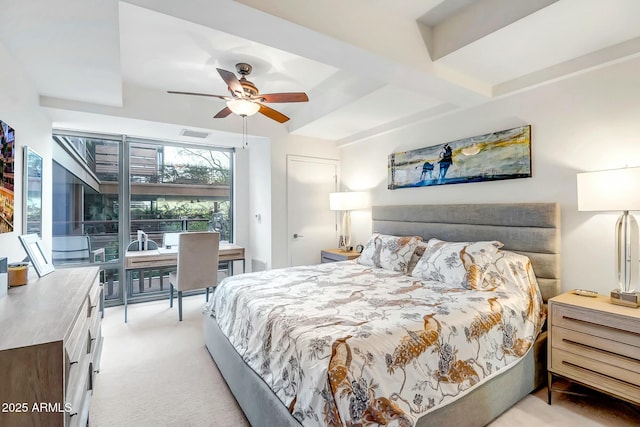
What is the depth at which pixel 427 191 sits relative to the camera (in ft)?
11.8

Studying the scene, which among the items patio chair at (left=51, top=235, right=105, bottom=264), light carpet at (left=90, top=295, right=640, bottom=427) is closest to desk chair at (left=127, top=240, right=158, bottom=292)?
patio chair at (left=51, top=235, right=105, bottom=264)

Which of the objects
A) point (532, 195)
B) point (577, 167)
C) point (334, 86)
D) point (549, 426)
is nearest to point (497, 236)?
point (532, 195)

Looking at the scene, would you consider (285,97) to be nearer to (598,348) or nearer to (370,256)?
(370,256)

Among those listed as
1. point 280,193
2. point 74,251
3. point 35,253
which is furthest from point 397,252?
point 74,251

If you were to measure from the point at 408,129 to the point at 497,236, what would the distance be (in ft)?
5.58

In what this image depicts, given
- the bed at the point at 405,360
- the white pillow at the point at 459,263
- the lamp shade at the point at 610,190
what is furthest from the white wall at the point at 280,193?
the lamp shade at the point at 610,190

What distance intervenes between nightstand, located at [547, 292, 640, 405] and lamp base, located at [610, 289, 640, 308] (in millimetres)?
45

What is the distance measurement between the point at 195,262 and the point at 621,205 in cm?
391

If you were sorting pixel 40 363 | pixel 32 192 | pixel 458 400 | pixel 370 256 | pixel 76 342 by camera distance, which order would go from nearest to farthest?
pixel 40 363, pixel 76 342, pixel 458 400, pixel 32 192, pixel 370 256

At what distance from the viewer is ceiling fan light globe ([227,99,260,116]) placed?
2627 mm

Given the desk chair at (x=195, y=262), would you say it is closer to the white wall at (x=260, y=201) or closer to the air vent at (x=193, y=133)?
the white wall at (x=260, y=201)

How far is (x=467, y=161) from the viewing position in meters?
3.14

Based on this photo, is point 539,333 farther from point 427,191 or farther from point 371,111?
point 371,111

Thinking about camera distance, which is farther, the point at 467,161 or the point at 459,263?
the point at 467,161
